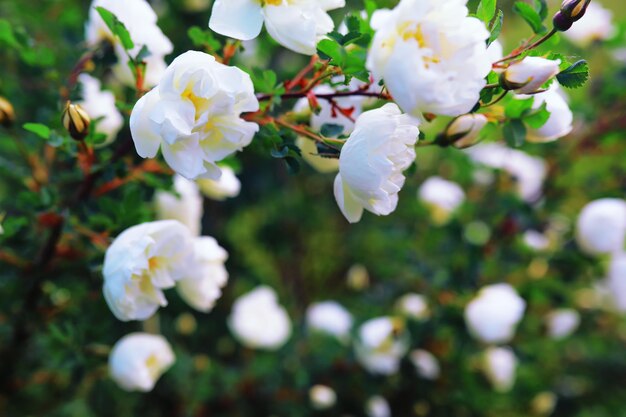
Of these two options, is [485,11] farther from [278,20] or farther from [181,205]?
[181,205]

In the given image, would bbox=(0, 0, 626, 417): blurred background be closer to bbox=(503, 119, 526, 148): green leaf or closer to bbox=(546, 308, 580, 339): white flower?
bbox=(546, 308, 580, 339): white flower

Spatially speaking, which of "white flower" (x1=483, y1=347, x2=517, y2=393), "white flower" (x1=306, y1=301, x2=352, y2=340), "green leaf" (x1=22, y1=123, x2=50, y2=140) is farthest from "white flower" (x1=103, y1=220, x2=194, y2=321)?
"white flower" (x1=483, y1=347, x2=517, y2=393)

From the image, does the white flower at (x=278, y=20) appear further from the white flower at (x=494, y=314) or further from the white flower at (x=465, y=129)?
the white flower at (x=494, y=314)

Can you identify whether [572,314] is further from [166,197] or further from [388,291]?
[166,197]

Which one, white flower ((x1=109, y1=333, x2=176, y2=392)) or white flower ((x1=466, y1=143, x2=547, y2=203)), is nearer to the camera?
white flower ((x1=109, y1=333, x2=176, y2=392))

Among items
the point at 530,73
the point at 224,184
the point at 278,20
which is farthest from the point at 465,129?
the point at 224,184

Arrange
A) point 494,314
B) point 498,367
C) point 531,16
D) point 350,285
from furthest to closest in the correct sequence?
point 350,285 < point 498,367 < point 494,314 < point 531,16
